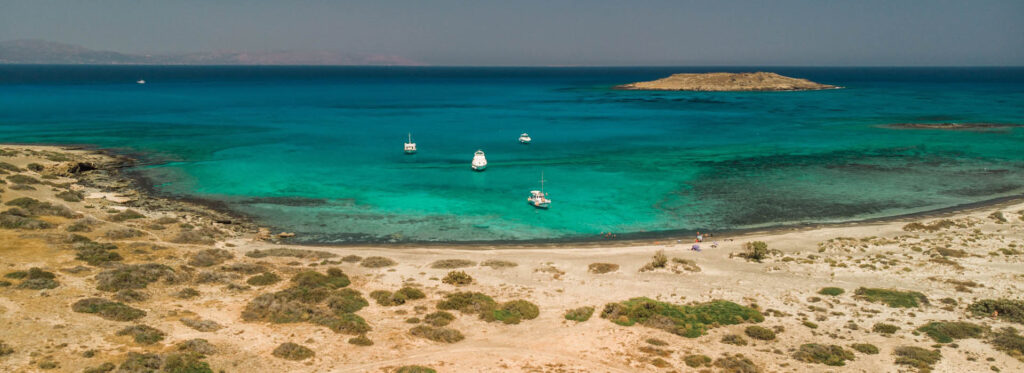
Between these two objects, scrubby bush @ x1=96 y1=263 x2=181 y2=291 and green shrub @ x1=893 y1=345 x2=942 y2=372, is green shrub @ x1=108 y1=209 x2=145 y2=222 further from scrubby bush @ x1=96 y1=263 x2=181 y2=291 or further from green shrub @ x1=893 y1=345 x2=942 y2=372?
green shrub @ x1=893 y1=345 x2=942 y2=372

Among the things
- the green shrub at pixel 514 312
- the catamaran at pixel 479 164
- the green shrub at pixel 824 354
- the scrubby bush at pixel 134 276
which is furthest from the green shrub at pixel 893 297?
the catamaran at pixel 479 164

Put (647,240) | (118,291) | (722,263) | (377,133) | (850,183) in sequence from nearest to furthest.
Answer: (118,291) < (722,263) < (647,240) < (850,183) < (377,133)

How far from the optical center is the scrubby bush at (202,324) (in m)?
29.6

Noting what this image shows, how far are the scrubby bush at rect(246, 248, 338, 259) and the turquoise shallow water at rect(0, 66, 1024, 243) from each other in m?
6.35

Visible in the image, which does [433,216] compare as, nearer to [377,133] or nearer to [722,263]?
[722,263]

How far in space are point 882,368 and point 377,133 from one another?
103741mm

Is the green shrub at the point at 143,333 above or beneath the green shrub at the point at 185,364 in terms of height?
above

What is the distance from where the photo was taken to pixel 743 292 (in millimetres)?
37125

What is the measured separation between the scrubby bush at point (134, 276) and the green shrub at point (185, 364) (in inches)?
411

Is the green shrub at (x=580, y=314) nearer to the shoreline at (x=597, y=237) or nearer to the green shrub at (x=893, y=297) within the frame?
the shoreline at (x=597, y=237)

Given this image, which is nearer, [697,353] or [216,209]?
[697,353]

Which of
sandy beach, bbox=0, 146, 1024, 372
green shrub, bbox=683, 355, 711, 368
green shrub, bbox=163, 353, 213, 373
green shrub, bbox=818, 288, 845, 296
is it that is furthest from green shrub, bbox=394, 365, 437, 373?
green shrub, bbox=818, 288, 845, 296

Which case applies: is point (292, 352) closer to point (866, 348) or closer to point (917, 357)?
point (866, 348)

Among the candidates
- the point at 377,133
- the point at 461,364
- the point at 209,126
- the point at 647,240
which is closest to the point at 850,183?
the point at 647,240
